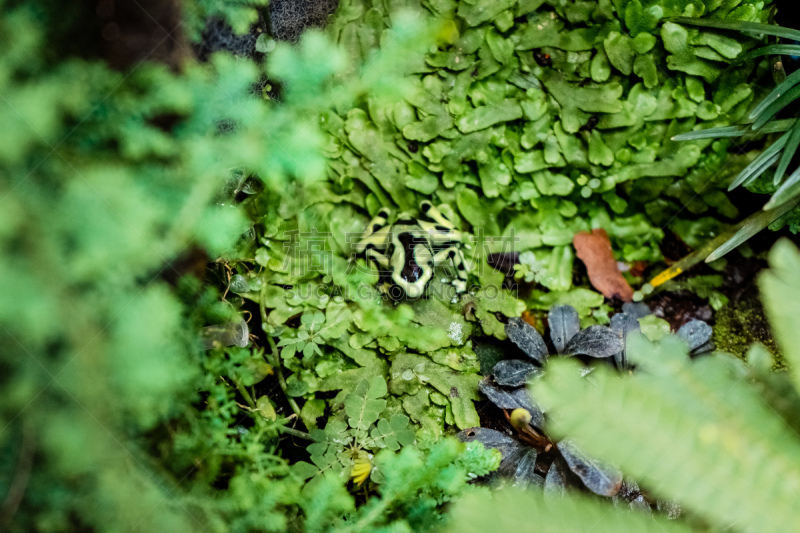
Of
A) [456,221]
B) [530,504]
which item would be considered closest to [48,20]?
[530,504]

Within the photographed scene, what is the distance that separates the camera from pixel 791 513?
0.90 metres

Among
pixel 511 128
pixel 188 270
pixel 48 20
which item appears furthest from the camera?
pixel 511 128

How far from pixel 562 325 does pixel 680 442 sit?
49.2 inches

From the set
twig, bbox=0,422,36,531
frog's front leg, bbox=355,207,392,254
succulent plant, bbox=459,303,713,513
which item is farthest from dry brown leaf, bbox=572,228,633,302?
twig, bbox=0,422,36,531

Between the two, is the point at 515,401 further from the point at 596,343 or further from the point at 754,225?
the point at 754,225

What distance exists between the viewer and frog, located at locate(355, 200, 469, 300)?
222 centimetres

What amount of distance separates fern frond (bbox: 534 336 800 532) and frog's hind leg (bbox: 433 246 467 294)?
1340 mm

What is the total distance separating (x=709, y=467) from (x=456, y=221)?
169cm

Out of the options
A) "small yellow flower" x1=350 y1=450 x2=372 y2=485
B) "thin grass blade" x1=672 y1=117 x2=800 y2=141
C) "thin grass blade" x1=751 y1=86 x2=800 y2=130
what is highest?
"thin grass blade" x1=751 y1=86 x2=800 y2=130

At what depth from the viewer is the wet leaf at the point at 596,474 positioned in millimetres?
1630

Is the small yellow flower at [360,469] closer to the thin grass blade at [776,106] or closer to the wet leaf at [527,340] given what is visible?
the wet leaf at [527,340]

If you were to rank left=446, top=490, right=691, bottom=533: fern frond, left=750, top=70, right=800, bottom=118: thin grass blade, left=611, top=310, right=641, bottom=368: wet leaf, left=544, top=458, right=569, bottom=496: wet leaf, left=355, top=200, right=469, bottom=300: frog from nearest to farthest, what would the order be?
left=446, top=490, right=691, bottom=533: fern frond, left=544, top=458, right=569, bottom=496: wet leaf, left=750, top=70, right=800, bottom=118: thin grass blade, left=611, top=310, right=641, bottom=368: wet leaf, left=355, top=200, right=469, bottom=300: frog

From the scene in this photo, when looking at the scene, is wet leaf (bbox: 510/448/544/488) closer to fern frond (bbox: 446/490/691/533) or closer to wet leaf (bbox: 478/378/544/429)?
wet leaf (bbox: 478/378/544/429)

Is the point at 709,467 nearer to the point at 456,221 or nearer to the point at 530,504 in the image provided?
the point at 530,504
